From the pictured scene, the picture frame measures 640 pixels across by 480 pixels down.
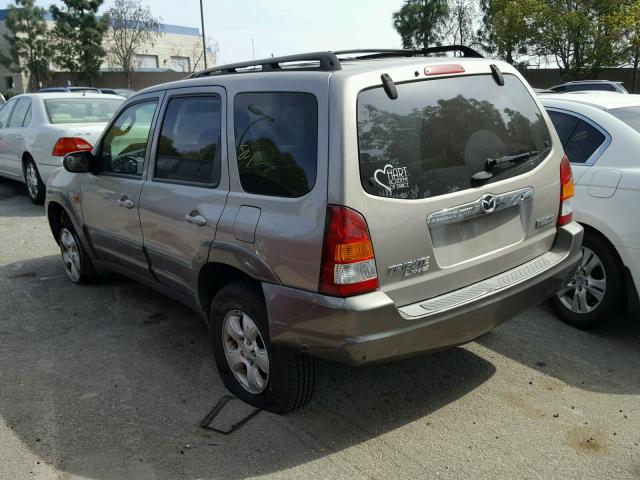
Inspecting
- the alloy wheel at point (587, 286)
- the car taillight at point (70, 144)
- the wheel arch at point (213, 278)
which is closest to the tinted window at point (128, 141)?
the wheel arch at point (213, 278)

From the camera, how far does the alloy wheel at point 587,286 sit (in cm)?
429

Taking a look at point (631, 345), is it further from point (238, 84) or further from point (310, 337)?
point (238, 84)

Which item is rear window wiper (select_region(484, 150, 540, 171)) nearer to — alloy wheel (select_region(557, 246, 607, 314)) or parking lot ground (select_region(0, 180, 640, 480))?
alloy wheel (select_region(557, 246, 607, 314))

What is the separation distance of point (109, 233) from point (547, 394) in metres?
3.31

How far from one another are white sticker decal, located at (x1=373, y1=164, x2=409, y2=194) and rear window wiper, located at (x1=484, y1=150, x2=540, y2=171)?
1.89 ft

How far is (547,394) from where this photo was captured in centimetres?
359

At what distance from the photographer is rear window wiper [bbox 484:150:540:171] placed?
3.25 metres

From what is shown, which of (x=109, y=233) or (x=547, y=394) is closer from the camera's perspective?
(x=547, y=394)

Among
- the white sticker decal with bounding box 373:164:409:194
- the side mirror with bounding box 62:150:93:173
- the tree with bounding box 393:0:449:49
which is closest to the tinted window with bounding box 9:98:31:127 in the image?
the side mirror with bounding box 62:150:93:173

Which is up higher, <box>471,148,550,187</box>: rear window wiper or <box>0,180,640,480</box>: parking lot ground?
<box>471,148,550,187</box>: rear window wiper

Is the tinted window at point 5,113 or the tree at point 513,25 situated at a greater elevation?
the tree at point 513,25

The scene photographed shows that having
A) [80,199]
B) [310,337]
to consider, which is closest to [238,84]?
[310,337]

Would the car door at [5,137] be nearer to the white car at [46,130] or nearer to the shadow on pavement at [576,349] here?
the white car at [46,130]

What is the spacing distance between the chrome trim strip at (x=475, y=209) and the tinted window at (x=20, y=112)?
8.40 meters
